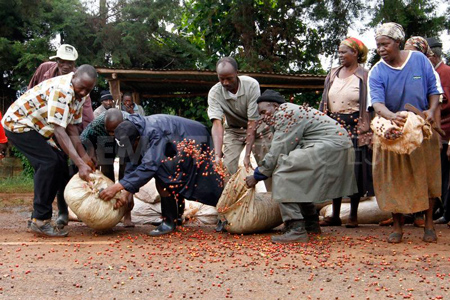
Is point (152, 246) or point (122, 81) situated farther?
point (122, 81)

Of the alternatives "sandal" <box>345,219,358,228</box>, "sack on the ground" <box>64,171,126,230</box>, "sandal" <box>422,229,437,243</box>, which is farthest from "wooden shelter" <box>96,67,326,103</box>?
"sandal" <box>422,229,437,243</box>

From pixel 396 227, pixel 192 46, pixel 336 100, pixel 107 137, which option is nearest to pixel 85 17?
pixel 192 46

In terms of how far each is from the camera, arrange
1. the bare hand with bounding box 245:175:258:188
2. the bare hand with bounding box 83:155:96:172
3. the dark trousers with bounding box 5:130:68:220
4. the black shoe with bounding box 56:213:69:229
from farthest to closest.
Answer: the black shoe with bounding box 56:213:69:229 → the bare hand with bounding box 83:155:96:172 → the dark trousers with bounding box 5:130:68:220 → the bare hand with bounding box 245:175:258:188

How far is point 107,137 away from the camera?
19.7 feet

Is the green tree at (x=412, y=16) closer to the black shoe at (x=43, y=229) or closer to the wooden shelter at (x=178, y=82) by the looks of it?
the wooden shelter at (x=178, y=82)

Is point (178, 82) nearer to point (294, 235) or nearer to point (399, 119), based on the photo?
point (294, 235)

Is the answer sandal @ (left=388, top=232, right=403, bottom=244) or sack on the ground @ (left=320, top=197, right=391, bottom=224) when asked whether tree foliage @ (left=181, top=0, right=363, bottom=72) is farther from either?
sandal @ (left=388, top=232, right=403, bottom=244)

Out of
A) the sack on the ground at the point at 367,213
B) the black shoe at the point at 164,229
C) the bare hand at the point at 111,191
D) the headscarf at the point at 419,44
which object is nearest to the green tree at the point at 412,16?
the headscarf at the point at 419,44

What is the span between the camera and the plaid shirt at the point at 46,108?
5.43 meters

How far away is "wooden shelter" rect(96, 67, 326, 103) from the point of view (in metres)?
10.4

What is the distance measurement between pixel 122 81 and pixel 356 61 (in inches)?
242

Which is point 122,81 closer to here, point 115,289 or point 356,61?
point 356,61

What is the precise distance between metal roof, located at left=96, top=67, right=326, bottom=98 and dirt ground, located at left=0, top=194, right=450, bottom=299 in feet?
16.9

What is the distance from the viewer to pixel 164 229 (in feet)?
19.0
